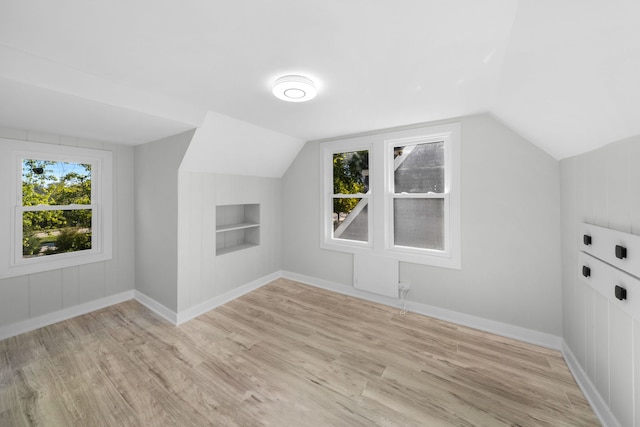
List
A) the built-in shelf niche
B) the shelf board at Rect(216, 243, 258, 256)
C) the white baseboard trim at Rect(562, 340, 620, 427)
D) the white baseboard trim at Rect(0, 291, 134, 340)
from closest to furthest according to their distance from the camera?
the white baseboard trim at Rect(562, 340, 620, 427)
the white baseboard trim at Rect(0, 291, 134, 340)
the shelf board at Rect(216, 243, 258, 256)
the built-in shelf niche

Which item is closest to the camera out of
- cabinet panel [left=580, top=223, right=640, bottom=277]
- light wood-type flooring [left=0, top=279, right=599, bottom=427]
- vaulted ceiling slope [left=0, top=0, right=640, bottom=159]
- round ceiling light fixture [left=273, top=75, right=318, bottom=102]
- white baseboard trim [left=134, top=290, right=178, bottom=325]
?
vaulted ceiling slope [left=0, top=0, right=640, bottom=159]

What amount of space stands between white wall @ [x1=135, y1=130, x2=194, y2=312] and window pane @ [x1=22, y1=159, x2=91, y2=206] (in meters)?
0.54

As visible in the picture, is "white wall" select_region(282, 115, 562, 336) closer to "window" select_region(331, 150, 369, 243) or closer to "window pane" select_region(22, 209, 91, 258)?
"window" select_region(331, 150, 369, 243)

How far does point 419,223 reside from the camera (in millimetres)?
3137

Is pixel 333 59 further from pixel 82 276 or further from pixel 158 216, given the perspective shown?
pixel 82 276

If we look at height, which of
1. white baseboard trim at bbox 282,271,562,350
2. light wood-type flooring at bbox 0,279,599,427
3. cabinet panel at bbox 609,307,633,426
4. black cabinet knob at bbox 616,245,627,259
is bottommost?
light wood-type flooring at bbox 0,279,599,427

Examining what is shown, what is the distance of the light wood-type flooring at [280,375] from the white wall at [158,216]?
0.45 metres

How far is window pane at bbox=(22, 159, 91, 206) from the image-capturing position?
105 inches

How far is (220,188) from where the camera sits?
3285mm

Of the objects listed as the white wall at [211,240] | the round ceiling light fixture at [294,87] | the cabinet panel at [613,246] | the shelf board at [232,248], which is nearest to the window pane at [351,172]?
the white wall at [211,240]

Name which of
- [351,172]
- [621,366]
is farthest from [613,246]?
[351,172]

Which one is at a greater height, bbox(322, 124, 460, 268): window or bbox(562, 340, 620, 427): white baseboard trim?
bbox(322, 124, 460, 268): window

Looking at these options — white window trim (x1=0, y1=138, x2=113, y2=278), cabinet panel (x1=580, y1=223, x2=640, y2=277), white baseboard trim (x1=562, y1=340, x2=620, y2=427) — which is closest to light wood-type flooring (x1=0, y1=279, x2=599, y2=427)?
white baseboard trim (x1=562, y1=340, x2=620, y2=427)

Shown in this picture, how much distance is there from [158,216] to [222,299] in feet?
4.42
